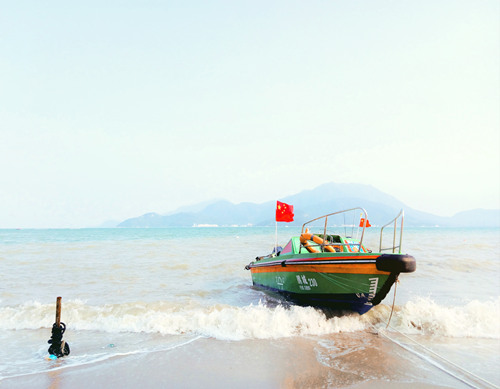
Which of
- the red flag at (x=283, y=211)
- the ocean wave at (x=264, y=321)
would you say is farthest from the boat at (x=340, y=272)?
the red flag at (x=283, y=211)

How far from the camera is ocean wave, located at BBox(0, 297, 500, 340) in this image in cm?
750

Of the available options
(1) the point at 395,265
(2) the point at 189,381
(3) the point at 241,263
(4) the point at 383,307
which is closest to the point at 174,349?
(2) the point at 189,381

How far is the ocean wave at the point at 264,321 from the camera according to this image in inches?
295

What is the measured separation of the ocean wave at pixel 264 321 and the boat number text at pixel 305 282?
21.7 inches

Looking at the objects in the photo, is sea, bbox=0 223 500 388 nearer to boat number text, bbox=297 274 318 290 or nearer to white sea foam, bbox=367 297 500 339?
white sea foam, bbox=367 297 500 339

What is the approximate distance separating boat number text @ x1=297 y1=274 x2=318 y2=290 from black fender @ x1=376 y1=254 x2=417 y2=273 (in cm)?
200

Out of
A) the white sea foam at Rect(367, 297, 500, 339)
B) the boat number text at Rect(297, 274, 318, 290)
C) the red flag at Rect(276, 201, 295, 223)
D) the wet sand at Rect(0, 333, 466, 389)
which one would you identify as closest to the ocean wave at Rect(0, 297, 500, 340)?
the white sea foam at Rect(367, 297, 500, 339)

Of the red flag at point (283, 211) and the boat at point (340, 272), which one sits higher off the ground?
the red flag at point (283, 211)

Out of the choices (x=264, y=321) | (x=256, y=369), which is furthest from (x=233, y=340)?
(x=256, y=369)

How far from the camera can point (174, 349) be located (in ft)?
20.9

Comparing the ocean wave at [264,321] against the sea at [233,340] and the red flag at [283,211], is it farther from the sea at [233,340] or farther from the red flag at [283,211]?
the red flag at [283,211]

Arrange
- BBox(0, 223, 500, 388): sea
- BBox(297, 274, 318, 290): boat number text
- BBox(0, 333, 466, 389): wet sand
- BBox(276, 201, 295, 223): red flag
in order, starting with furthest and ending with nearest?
BBox(276, 201, 295, 223): red flag, BBox(297, 274, 318, 290): boat number text, BBox(0, 223, 500, 388): sea, BBox(0, 333, 466, 389): wet sand

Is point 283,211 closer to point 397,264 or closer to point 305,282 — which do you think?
point 305,282

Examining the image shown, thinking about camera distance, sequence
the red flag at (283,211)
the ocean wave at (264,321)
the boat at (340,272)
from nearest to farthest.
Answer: the boat at (340,272) < the ocean wave at (264,321) < the red flag at (283,211)
